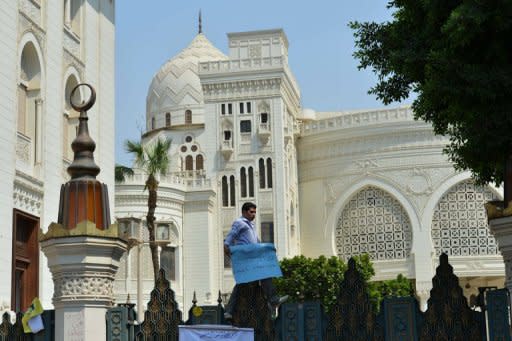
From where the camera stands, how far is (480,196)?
4891 centimetres

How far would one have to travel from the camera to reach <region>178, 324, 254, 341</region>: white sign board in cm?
788

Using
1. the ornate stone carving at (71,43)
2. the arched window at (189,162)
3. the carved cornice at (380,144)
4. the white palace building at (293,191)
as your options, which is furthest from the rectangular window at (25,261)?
the arched window at (189,162)

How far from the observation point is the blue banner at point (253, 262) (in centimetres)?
807

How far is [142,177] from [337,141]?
10.7m

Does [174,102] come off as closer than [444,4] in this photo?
No

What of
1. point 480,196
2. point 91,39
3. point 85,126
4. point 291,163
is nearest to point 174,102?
point 291,163

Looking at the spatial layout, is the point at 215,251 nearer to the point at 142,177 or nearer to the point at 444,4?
the point at 142,177

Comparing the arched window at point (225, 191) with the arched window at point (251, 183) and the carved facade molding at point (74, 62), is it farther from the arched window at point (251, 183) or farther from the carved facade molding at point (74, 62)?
the carved facade molding at point (74, 62)

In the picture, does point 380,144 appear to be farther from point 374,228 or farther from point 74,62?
point 74,62

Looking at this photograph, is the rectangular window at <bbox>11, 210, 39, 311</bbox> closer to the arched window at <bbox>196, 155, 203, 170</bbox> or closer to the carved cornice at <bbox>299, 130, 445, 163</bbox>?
the carved cornice at <bbox>299, 130, 445, 163</bbox>

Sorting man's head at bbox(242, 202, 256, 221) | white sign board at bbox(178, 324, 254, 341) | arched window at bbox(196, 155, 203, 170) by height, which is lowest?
white sign board at bbox(178, 324, 254, 341)

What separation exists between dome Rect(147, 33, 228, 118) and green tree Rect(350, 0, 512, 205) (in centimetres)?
4749

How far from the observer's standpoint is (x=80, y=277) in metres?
7.96

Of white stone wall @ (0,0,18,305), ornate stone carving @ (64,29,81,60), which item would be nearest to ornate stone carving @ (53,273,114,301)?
white stone wall @ (0,0,18,305)
